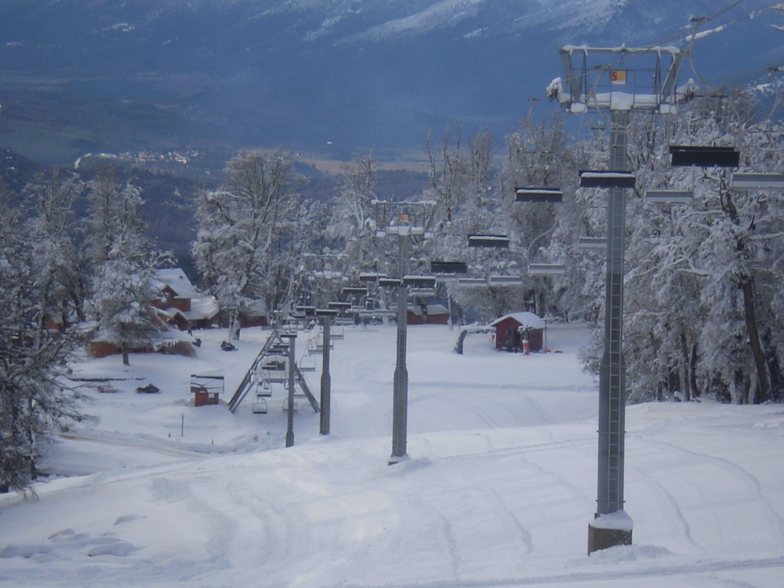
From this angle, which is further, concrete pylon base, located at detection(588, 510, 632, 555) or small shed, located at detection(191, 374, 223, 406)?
small shed, located at detection(191, 374, 223, 406)

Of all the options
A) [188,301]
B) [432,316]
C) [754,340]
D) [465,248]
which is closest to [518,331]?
[465,248]

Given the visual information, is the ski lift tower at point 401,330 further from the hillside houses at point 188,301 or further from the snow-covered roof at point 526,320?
the hillside houses at point 188,301

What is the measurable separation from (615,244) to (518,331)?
43539 millimetres

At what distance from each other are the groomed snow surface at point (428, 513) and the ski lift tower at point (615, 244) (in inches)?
22.6

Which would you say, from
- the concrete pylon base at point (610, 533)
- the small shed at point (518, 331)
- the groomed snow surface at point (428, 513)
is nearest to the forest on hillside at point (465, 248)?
the small shed at point (518, 331)

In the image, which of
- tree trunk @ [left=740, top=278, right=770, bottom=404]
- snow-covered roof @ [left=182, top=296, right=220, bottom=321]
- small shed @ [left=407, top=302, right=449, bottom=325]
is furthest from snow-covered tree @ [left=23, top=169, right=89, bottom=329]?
tree trunk @ [left=740, top=278, right=770, bottom=404]

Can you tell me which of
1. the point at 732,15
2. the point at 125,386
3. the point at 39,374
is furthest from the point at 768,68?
the point at 732,15

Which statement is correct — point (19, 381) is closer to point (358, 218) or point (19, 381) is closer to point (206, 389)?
point (206, 389)

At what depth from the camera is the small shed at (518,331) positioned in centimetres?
5453

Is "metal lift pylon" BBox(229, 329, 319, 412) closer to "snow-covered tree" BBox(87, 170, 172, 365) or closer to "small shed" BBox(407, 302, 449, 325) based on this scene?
"snow-covered tree" BBox(87, 170, 172, 365)

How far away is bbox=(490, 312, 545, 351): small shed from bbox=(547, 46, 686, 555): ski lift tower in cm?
4312

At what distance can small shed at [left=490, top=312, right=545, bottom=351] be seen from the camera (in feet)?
179

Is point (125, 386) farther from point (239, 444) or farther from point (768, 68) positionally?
point (768, 68)

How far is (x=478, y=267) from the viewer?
54469 mm
